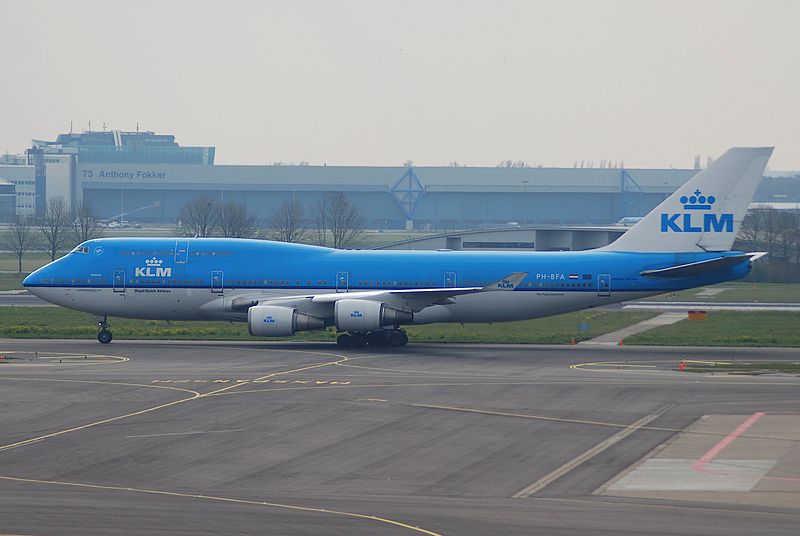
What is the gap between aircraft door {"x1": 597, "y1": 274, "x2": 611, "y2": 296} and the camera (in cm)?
5025

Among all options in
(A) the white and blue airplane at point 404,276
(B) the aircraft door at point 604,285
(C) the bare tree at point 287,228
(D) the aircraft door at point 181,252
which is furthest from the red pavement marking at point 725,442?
(C) the bare tree at point 287,228

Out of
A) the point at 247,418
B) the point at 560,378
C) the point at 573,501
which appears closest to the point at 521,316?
the point at 560,378

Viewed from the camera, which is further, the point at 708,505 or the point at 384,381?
the point at 384,381

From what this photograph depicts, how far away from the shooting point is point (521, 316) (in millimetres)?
51188

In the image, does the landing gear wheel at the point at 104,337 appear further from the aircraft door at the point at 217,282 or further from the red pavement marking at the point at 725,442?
the red pavement marking at the point at 725,442

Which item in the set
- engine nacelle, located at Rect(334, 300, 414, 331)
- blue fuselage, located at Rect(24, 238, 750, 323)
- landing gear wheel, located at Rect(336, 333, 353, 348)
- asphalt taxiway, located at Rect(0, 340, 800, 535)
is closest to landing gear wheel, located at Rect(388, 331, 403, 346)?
blue fuselage, located at Rect(24, 238, 750, 323)

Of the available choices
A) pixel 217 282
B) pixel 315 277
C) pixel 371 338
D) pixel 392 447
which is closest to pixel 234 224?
pixel 217 282

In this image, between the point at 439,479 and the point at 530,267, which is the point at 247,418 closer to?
the point at 439,479

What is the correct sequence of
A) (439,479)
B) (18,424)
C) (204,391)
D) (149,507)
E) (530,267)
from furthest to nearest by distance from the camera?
1. (530,267)
2. (204,391)
3. (18,424)
4. (439,479)
5. (149,507)

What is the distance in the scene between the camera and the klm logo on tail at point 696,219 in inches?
1967

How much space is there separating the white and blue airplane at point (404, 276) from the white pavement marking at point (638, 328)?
3.89 metres

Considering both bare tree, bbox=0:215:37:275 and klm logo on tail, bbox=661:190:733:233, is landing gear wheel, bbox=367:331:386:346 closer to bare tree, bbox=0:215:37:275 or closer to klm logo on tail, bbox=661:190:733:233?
klm logo on tail, bbox=661:190:733:233

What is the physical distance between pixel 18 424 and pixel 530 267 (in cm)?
2598

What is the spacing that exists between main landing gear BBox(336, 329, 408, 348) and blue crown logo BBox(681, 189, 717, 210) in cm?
1380
